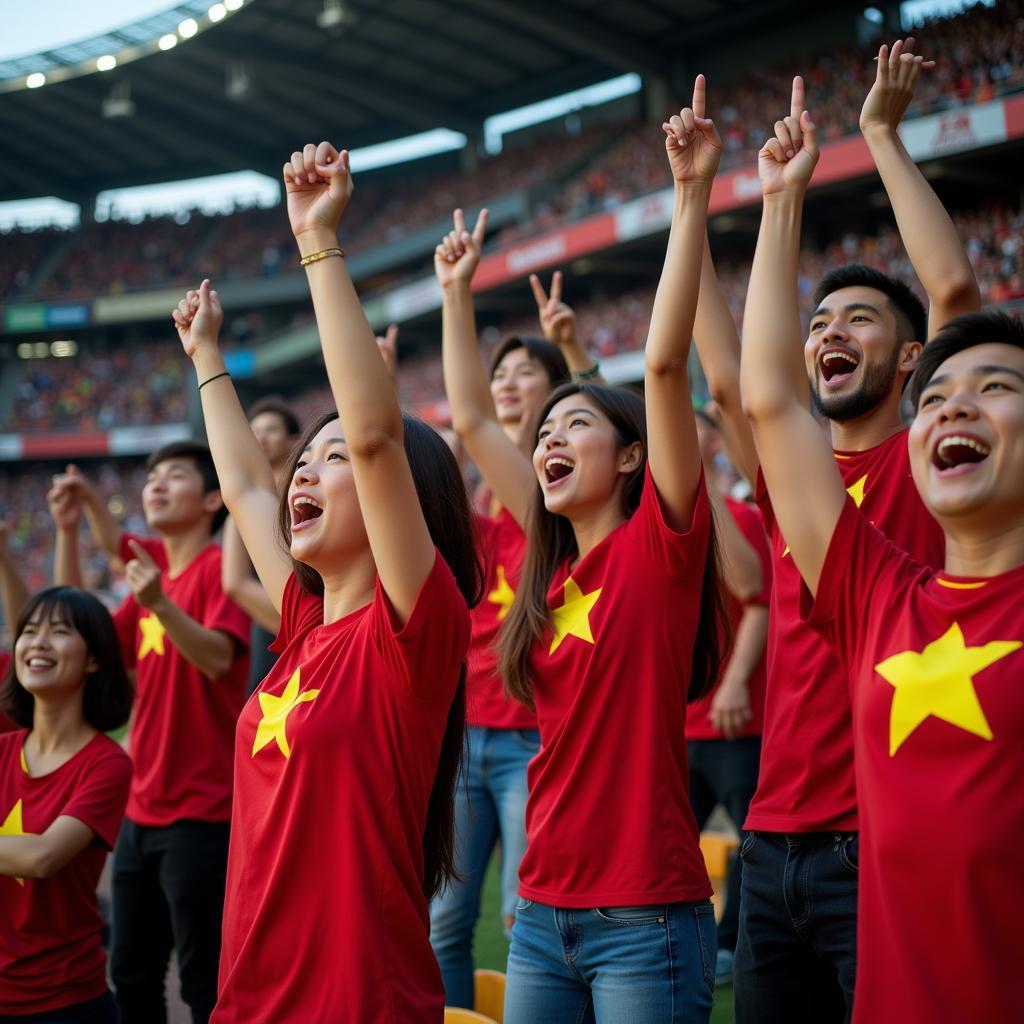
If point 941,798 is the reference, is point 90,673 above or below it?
above

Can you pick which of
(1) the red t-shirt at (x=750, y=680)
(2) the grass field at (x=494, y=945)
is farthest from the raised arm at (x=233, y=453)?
(2) the grass field at (x=494, y=945)

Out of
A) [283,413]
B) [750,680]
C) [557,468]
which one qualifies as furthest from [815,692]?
[283,413]

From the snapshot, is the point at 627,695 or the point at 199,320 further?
the point at 199,320

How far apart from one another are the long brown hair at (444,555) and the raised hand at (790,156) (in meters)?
0.85

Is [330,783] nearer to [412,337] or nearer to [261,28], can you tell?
[261,28]

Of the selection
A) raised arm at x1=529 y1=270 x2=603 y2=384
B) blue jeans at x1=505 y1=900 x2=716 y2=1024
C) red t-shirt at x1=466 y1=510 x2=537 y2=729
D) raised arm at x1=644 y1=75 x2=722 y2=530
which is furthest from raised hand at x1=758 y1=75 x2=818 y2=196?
red t-shirt at x1=466 y1=510 x2=537 y2=729

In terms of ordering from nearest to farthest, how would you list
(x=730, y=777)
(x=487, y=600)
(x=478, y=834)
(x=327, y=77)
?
(x=478, y=834), (x=487, y=600), (x=730, y=777), (x=327, y=77)

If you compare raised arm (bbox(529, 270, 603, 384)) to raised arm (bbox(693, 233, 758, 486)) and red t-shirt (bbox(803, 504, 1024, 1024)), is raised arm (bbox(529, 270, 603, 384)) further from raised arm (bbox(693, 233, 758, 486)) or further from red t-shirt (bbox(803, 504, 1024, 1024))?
red t-shirt (bbox(803, 504, 1024, 1024))

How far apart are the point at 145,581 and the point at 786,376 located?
85.4 inches

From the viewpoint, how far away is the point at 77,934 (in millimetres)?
3086

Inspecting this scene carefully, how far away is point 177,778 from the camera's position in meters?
3.70

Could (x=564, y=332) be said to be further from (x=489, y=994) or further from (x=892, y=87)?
(x=489, y=994)

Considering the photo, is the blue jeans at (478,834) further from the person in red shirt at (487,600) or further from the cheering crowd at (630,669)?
the cheering crowd at (630,669)

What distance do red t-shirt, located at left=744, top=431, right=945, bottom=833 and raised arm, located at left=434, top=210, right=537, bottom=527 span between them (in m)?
0.94
